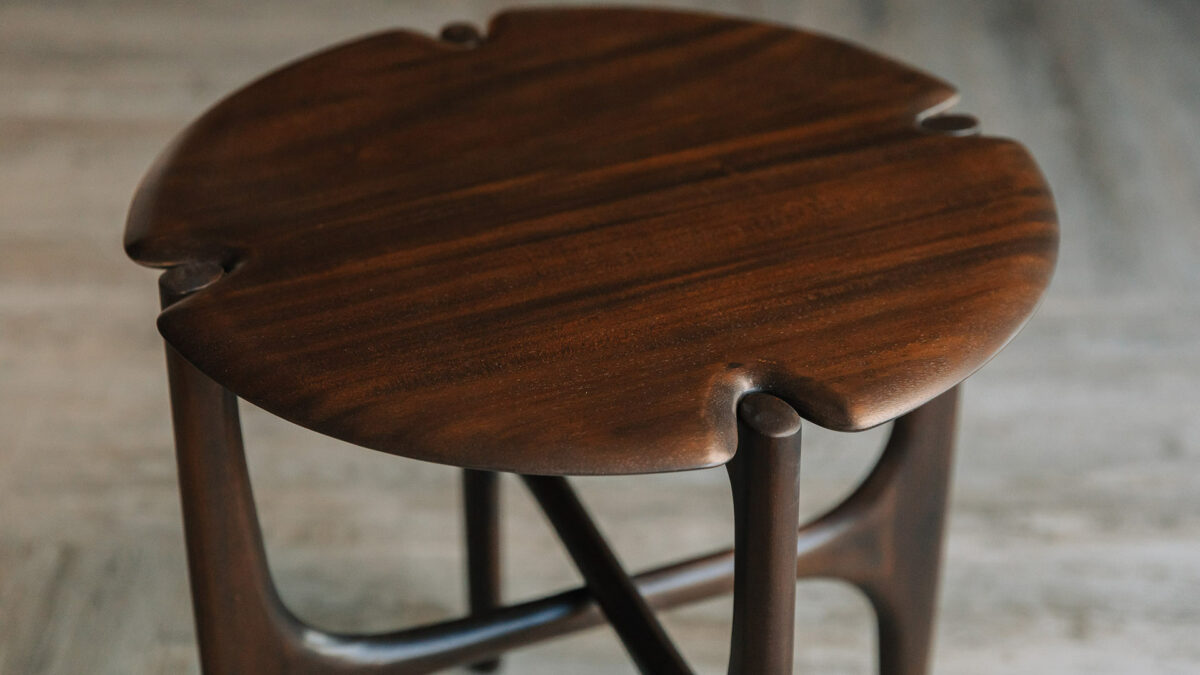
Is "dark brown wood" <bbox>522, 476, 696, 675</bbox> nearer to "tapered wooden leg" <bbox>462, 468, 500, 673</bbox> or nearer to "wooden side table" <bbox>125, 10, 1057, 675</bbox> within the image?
"wooden side table" <bbox>125, 10, 1057, 675</bbox>

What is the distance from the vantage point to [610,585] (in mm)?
799

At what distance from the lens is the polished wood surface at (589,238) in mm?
572

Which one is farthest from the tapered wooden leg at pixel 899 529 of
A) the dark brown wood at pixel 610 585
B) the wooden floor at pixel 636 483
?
the wooden floor at pixel 636 483

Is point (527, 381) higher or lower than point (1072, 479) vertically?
higher

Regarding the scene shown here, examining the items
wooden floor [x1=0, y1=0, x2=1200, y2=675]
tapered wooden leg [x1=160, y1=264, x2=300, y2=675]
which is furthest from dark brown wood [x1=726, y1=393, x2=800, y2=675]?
wooden floor [x1=0, y1=0, x2=1200, y2=675]

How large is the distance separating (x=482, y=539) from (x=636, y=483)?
0.29 m

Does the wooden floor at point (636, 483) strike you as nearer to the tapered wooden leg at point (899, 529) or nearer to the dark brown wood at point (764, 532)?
the tapered wooden leg at point (899, 529)

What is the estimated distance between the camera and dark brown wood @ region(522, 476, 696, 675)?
0.75 m

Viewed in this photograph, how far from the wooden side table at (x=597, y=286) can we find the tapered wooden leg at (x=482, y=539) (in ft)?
0.38

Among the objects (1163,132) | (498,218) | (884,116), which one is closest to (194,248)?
(498,218)

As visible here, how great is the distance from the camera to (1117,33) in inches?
85.8

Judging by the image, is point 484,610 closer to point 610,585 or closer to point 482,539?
point 610,585

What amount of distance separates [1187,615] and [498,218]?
76 cm

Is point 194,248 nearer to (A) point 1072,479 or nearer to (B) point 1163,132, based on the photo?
(A) point 1072,479
